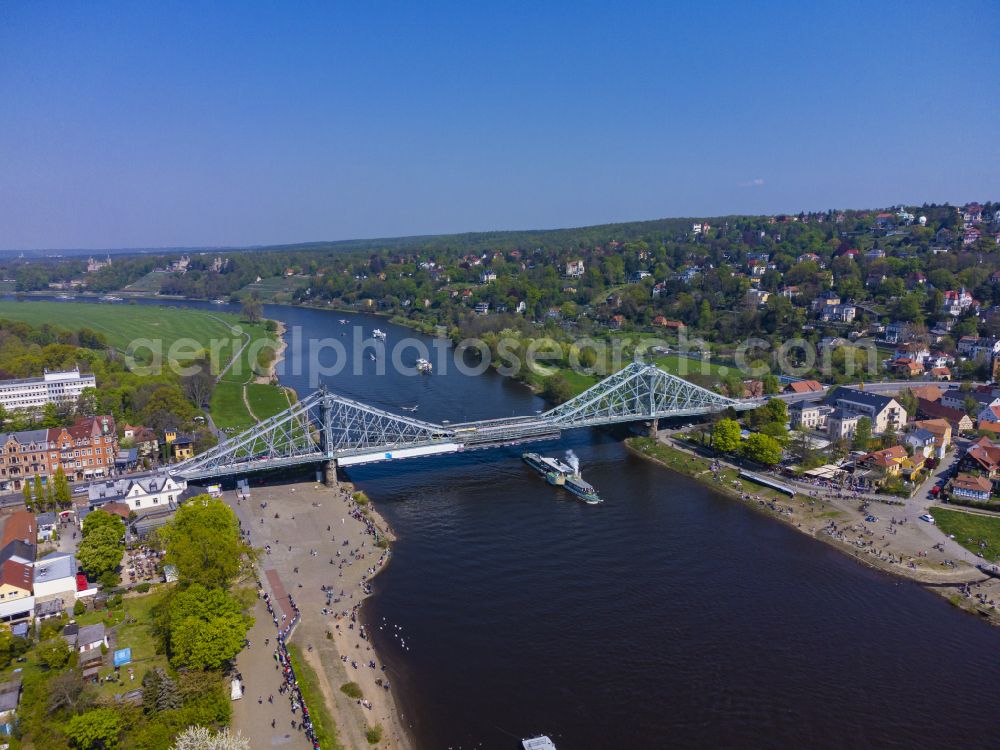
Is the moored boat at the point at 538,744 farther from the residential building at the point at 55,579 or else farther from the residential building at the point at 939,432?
the residential building at the point at 939,432

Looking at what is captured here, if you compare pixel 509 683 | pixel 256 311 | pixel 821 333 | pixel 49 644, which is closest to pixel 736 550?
pixel 509 683

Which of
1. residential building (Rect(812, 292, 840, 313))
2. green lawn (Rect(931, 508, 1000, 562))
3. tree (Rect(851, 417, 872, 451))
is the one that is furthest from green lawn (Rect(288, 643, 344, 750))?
residential building (Rect(812, 292, 840, 313))

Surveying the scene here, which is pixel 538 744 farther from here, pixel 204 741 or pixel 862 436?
pixel 862 436

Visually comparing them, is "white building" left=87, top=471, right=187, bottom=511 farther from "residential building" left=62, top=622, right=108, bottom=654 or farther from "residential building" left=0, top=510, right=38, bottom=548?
"residential building" left=62, top=622, right=108, bottom=654

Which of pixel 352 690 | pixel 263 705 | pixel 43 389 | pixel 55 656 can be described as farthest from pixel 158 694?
pixel 43 389

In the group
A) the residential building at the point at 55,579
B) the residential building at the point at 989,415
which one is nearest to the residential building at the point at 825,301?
the residential building at the point at 989,415

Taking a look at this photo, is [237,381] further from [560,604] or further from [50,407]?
[560,604]

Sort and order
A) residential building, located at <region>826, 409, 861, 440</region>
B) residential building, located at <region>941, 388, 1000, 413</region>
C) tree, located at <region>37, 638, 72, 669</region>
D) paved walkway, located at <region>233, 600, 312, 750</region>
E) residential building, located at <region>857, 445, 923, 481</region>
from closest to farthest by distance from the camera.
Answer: paved walkway, located at <region>233, 600, 312, 750</region>
tree, located at <region>37, 638, 72, 669</region>
residential building, located at <region>857, 445, 923, 481</region>
residential building, located at <region>826, 409, 861, 440</region>
residential building, located at <region>941, 388, 1000, 413</region>
